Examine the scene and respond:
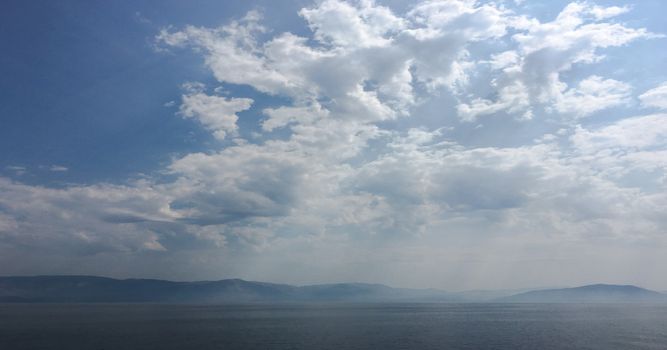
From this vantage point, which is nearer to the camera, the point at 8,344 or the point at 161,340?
the point at 8,344

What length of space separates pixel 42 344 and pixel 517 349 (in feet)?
307

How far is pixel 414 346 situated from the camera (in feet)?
297

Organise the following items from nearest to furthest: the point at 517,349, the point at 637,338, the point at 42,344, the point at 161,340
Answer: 1. the point at 517,349
2. the point at 42,344
3. the point at 161,340
4. the point at 637,338

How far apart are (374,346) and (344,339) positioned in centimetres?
1498

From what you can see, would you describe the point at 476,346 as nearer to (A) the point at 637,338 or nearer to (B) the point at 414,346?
(B) the point at 414,346

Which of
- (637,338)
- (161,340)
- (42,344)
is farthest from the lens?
(637,338)

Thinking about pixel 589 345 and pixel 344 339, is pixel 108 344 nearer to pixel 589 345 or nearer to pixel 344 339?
pixel 344 339

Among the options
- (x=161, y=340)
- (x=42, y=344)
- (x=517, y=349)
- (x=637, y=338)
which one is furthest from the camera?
(x=637, y=338)

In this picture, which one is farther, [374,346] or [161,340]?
[161,340]

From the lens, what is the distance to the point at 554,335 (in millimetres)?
117750

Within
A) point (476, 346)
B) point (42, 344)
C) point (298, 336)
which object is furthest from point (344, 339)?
point (42, 344)

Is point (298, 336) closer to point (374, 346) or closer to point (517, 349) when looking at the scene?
point (374, 346)

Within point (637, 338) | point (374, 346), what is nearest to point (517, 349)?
point (374, 346)

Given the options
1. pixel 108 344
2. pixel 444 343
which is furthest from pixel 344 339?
pixel 108 344
